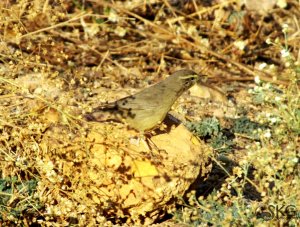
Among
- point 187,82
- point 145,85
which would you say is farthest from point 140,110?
point 145,85

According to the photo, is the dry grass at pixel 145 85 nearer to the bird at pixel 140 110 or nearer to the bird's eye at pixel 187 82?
the bird at pixel 140 110

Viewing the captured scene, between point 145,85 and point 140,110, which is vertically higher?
point 140,110

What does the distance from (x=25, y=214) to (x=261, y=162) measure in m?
1.73

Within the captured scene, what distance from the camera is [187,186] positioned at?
5.94m

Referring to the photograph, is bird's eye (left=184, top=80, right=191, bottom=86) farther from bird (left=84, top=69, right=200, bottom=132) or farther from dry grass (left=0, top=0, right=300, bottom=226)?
dry grass (left=0, top=0, right=300, bottom=226)

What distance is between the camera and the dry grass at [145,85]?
555 centimetres

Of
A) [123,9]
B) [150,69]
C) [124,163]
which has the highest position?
[124,163]

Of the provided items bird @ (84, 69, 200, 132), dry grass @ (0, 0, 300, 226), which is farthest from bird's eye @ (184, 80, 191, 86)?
dry grass @ (0, 0, 300, 226)

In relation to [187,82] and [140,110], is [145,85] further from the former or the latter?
[140,110]

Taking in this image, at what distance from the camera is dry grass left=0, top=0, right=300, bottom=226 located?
5547 mm

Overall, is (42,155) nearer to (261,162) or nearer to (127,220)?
(127,220)

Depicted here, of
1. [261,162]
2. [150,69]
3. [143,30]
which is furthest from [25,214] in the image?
[143,30]

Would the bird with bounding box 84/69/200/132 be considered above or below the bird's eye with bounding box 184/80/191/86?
above

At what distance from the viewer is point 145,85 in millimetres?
8945
